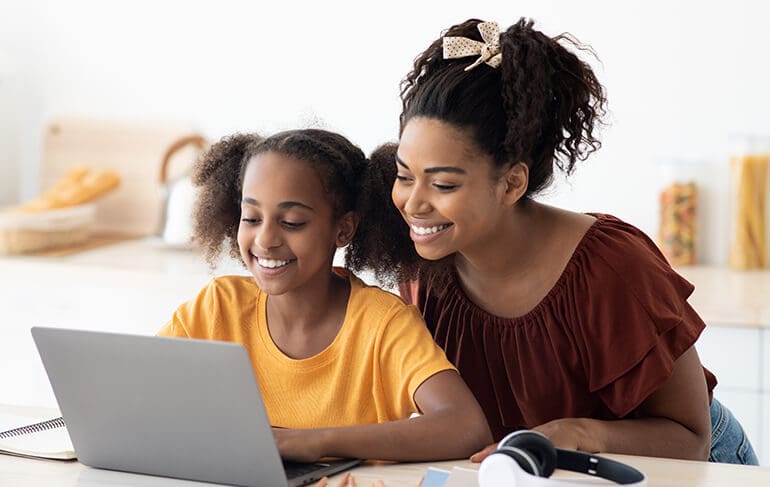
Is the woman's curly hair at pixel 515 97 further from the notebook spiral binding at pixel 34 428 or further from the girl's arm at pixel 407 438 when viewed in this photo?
the notebook spiral binding at pixel 34 428

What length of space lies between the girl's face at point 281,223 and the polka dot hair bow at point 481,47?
0.76 feet

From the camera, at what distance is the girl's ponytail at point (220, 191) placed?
1560mm

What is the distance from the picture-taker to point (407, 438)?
1.27 m

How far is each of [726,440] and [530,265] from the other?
453 mm

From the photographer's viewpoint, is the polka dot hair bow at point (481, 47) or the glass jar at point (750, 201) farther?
the glass jar at point (750, 201)

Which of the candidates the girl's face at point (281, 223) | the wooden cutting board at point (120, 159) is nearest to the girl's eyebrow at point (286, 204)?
the girl's face at point (281, 223)

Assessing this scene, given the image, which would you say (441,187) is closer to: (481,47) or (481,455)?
(481,47)

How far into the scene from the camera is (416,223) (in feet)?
4.57

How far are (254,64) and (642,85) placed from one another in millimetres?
977

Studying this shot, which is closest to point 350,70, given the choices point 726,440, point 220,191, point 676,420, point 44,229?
point 44,229

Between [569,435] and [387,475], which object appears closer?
[387,475]

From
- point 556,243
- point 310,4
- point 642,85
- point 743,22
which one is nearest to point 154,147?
point 310,4

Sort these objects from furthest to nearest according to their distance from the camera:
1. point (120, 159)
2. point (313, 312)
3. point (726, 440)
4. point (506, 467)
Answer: point (120, 159)
point (726, 440)
point (313, 312)
point (506, 467)

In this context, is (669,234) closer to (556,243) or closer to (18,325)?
(556,243)
